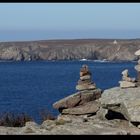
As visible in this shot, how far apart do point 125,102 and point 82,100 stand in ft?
17.2

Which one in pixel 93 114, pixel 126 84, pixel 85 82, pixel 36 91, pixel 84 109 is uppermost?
pixel 126 84

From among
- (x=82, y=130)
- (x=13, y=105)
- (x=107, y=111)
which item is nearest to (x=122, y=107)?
(x=107, y=111)

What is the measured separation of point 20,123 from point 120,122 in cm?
523

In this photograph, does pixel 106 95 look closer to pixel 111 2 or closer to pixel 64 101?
pixel 64 101

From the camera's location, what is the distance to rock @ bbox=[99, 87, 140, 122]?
59.4 ft

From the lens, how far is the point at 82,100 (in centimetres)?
2373

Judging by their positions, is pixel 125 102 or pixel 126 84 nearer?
pixel 125 102

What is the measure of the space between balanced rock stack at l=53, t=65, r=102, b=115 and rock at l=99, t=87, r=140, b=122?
2605 mm

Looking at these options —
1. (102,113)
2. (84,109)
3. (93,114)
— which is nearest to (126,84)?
(102,113)

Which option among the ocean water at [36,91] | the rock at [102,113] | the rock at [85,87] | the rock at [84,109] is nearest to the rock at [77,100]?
the rock at [85,87]

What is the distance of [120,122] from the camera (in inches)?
744

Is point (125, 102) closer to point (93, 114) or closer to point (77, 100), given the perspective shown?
point (93, 114)

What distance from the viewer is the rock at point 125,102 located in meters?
18.1

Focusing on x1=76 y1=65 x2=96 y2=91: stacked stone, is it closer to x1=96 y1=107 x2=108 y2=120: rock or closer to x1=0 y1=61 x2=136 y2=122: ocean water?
x1=96 y1=107 x2=108 y2=120: rock
